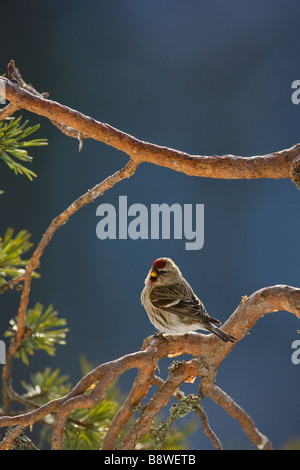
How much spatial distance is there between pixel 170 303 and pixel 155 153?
0.45 metres

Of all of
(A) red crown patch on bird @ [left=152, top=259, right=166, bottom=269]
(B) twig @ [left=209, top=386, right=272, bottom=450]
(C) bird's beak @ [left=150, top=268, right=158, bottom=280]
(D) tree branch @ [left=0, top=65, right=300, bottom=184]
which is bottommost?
(B) twig @ [left=209, top=386, right=272, bottom=450]

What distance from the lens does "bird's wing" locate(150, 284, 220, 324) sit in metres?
1.21

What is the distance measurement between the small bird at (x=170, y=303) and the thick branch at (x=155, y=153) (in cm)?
35

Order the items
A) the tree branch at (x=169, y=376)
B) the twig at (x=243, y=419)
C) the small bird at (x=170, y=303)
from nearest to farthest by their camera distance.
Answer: the tree branch at (x=169, y=376), the twig at (x=243, y=419), the small bird at (x=170, y=303)

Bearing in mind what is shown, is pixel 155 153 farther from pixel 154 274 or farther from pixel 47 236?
pixel 154 274

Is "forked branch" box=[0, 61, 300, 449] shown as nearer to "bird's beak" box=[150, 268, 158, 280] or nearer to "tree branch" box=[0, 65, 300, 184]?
"tree branch" box=[0, 65, 300, 184]

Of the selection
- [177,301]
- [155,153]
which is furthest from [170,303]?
[155,153]

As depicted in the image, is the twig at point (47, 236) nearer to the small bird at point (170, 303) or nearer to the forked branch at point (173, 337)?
the forked branch at point (173, 337)

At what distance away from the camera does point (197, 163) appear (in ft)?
2.98

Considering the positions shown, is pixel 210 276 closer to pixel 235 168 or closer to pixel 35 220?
pixel 35 220

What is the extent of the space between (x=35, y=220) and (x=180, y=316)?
124 cm

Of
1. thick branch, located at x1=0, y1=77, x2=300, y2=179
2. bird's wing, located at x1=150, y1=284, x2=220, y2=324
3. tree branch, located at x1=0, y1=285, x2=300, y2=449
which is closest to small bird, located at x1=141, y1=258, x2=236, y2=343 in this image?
bird's wing, located at x1=150, y1=284, x2=220, y2=324

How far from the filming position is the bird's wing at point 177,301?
1.21 meters

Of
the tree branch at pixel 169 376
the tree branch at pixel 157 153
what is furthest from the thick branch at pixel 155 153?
the tree branch at pixel 169 376
